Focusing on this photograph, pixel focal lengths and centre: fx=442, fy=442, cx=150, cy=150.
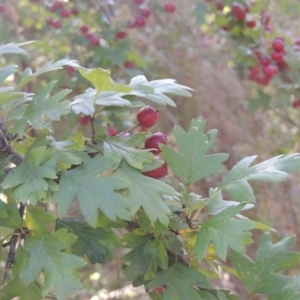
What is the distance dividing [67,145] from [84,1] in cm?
228

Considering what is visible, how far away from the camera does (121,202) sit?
698 mm

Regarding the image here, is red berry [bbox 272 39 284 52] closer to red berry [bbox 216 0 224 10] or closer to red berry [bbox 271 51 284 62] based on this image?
red berry [bbox 271 51 284 62]

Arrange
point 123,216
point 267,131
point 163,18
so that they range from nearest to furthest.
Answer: point 123,216 < point 267,131 < point 163,18

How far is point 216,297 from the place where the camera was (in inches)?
32.7

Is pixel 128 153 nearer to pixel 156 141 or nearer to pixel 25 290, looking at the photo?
pixel 156 141

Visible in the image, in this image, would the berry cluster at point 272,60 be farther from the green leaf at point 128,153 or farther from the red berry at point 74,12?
the green leaf at point 128,153

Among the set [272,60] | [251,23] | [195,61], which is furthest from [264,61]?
[195,61]

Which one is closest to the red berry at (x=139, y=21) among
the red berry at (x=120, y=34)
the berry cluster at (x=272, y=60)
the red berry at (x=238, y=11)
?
the red berry at (x=120, y=34)

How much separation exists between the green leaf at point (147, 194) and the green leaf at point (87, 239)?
0.51 feet

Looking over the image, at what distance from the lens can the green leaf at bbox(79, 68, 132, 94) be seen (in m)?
0.77

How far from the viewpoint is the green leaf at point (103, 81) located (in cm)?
77

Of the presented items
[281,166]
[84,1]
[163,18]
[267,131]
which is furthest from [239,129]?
[281,166]

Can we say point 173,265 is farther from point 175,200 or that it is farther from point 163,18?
point 163,18

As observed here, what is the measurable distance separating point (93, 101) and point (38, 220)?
24 cm
